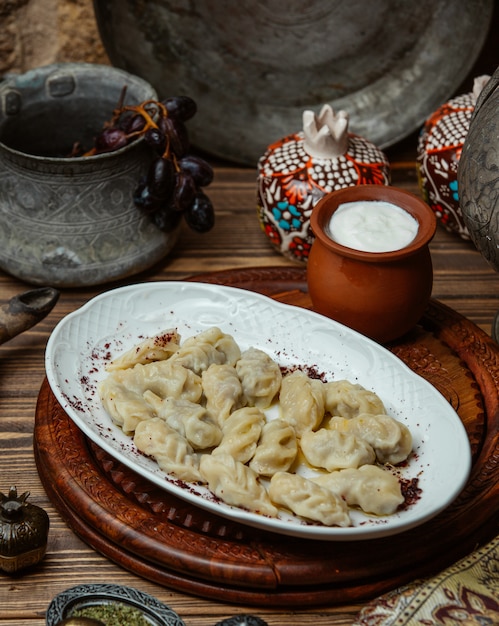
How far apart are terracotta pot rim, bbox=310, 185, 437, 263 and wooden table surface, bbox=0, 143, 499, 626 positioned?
32 cm

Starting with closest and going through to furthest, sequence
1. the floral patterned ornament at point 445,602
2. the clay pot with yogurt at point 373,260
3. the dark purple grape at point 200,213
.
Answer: the floral patterned ornament at point 445,602 < the clay pot with yogurt at point 373,260 < the dark purple grape at point 200,213

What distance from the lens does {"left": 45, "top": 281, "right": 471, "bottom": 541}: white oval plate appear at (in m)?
1.06

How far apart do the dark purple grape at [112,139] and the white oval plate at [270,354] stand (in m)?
0.31

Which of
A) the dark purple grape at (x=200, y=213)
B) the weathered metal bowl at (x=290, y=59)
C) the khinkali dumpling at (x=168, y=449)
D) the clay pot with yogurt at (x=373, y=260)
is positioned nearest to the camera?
the khinkali dumpling at (x=168, y=449)

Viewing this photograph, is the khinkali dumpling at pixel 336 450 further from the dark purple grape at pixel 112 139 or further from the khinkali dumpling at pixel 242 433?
the dark purple grape at pixel 112 139

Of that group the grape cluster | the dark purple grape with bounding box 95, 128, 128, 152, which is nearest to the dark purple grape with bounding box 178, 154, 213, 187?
the grape cluster

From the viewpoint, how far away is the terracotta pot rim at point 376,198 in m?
1.31

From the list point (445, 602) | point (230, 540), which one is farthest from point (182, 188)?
point (445, 602)

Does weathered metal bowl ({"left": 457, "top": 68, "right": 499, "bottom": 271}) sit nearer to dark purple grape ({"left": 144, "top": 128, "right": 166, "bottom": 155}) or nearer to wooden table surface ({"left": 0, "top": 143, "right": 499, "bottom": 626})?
wooden table surface ({"left": 0, "top": 143, "right": 499, "bottom": 626})

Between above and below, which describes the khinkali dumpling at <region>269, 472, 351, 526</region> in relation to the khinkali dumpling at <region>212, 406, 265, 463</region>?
above

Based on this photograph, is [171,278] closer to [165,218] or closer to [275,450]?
[165,218]

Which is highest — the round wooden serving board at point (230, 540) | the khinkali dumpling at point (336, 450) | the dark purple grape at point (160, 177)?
the dark purple grape at point (160, 177)

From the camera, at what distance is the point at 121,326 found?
1.39 meters

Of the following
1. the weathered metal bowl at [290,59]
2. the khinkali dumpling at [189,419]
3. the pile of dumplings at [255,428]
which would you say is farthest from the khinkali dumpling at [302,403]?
the weathered metal bowl at [290,59]
